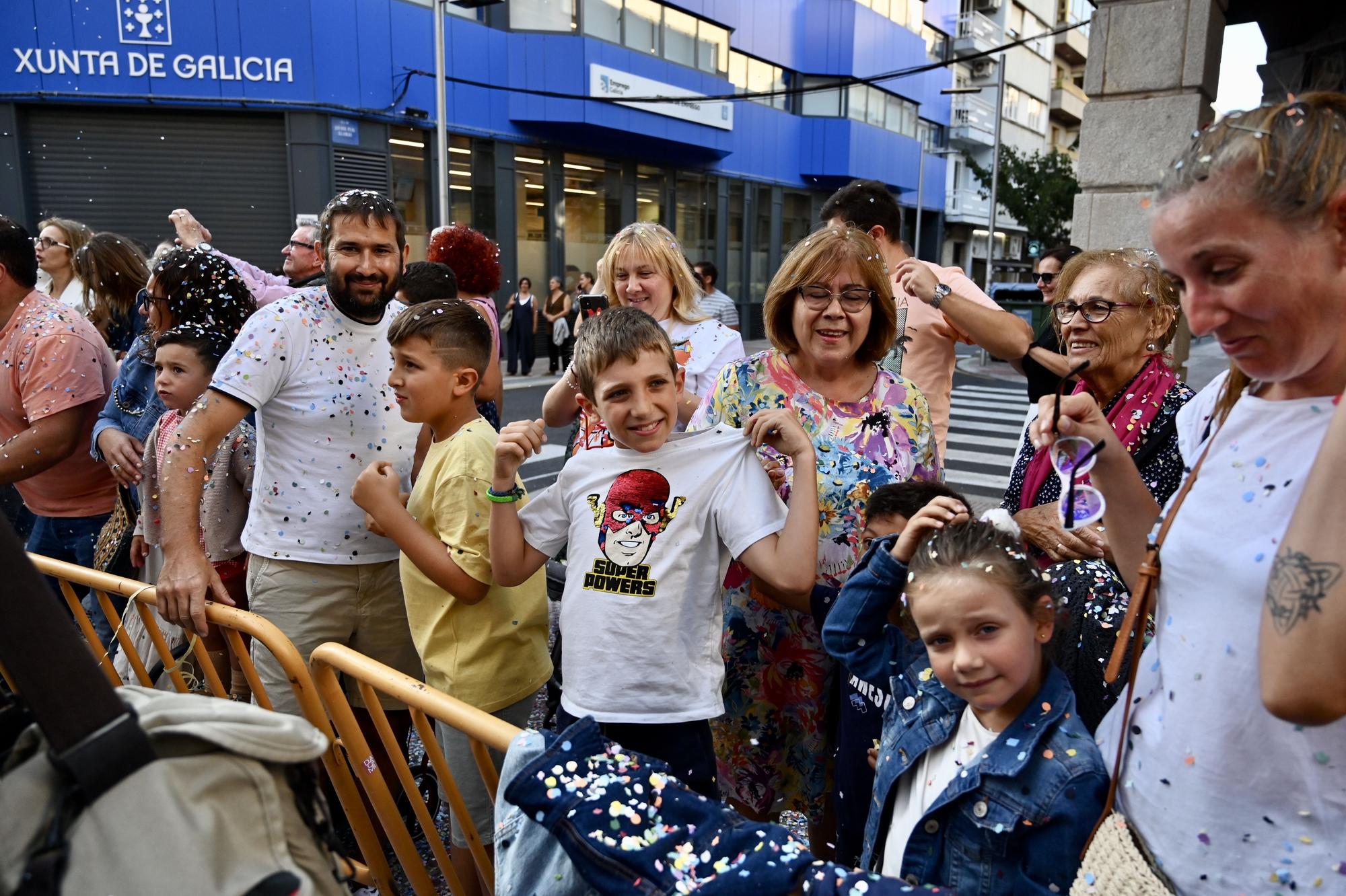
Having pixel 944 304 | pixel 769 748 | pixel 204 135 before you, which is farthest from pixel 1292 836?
pixel 204 135

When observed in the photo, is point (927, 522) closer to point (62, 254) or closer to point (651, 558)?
point (651, 558)

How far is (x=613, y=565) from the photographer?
234 cm

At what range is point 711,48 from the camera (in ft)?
71.8

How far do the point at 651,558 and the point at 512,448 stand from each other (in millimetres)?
473

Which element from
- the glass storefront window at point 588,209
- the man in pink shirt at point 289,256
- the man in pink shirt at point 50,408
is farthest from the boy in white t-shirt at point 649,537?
the glass storefront window at point 588,209

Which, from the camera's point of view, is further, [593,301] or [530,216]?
[530,216]

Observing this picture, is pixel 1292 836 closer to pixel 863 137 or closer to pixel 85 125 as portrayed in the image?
pixel 85 125

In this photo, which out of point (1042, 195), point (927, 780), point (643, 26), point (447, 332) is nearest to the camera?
point (927, 780)

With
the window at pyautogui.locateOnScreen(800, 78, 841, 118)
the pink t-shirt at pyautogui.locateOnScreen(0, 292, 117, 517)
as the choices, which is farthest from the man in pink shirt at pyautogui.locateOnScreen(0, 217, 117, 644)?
the window at pyautogui.locateOnScreen(800, 78, 841, 118)

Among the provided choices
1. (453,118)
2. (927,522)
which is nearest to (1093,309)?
(927,522)

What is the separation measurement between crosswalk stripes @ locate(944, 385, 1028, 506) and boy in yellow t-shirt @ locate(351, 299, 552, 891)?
4478mm

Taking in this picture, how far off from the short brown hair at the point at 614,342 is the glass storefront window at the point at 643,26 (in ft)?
61.9

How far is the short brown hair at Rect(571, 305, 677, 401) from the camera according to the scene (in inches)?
92.9

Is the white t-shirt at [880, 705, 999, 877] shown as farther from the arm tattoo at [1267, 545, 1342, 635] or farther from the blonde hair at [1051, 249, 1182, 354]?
the blonde hair at [1051, 249, 1182, 354]
